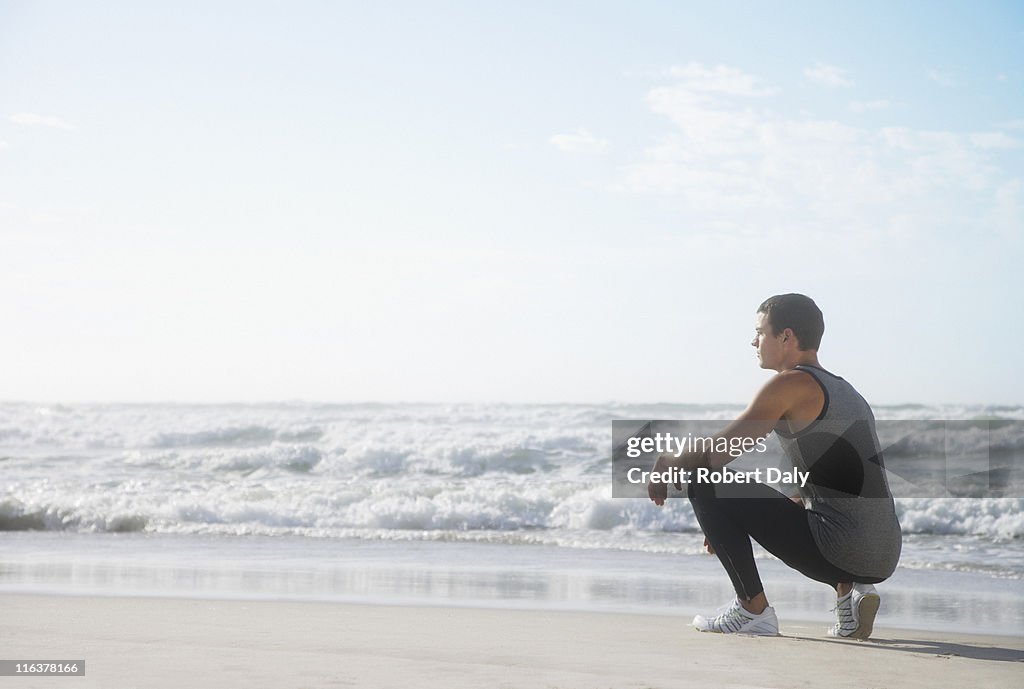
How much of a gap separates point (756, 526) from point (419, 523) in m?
6.11

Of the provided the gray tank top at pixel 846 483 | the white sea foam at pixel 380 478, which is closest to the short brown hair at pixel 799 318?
the gray tank top at pixel 846 483

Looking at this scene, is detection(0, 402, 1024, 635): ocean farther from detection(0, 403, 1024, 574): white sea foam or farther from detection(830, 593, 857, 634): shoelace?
detection(830, 593, 857, 634): shoelace

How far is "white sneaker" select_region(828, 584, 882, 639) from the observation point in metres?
3.90

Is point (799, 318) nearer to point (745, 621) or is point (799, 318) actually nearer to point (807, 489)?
point (807, 489)

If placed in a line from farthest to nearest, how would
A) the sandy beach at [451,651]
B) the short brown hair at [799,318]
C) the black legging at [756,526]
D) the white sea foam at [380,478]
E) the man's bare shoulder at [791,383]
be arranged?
the white sea foam at [380,478]
the black legging at [756,526]
the short brown hair at [799,318]
the man's bare shoulder at [791,383]
the sandy beach at [451,651]

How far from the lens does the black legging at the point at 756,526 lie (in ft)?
12.3

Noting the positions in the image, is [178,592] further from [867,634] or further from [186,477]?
[186,477]

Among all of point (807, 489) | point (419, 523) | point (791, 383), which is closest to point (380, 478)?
point (419, 523)

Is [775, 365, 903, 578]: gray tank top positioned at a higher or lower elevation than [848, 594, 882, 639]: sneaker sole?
higher

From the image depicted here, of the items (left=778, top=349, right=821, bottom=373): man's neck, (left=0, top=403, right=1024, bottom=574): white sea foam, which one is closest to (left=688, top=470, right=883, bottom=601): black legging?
(left=778, top=349, right=821, bottom=373): man's neck

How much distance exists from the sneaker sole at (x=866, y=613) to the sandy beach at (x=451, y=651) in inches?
1.8

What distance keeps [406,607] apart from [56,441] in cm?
1404

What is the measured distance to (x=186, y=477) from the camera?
12.9 m

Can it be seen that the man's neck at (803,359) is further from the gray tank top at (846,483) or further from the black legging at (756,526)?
the black legging at (756,526)
